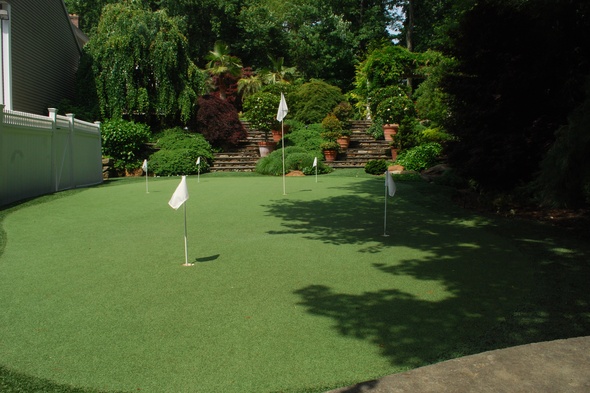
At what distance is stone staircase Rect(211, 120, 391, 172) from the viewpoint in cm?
2156

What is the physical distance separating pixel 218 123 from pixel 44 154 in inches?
435

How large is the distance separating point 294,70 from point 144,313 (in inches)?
1279

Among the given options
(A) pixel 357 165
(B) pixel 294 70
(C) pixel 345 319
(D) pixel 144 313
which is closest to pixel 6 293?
(D) pixel 144 313

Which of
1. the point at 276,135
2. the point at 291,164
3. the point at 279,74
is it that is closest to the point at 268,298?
the point at 291,164

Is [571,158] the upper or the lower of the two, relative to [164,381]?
upper

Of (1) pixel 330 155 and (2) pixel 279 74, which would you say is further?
(2) pixel 279 74

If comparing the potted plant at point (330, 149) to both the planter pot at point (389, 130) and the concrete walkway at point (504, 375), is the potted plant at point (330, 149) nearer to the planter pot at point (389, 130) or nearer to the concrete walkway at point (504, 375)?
the planter pot at point (389, 130)

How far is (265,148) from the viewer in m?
22.4

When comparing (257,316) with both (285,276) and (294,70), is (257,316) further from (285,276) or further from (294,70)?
(294,70)

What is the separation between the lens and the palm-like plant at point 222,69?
3281 centimetres

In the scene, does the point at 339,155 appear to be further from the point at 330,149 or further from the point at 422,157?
the point at 422,157

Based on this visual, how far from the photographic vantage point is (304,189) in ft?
44.1

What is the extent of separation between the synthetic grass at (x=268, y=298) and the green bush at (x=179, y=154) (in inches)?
441

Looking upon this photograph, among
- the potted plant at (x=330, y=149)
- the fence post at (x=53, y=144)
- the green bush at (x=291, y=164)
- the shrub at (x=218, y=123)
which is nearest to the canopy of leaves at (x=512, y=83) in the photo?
the green bush at (x=291, y=164)
